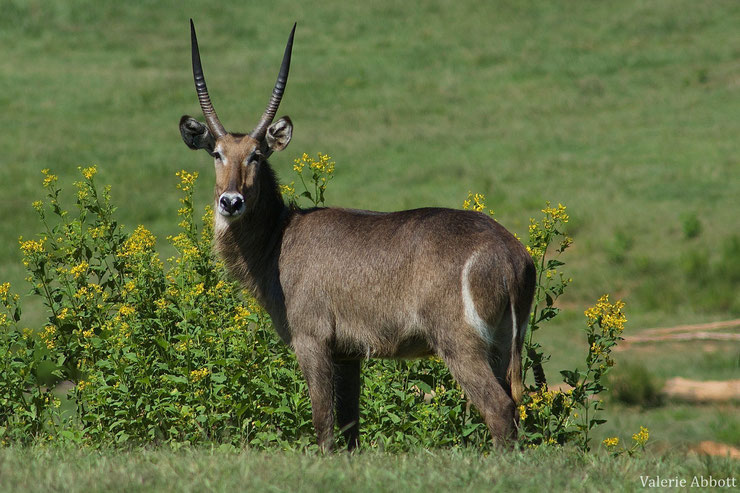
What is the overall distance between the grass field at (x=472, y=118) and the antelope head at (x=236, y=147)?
6033 millimetres

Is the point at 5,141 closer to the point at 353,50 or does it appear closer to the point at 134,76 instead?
the point at 134,76

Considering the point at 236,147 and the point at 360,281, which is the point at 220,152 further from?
the point at 360,281

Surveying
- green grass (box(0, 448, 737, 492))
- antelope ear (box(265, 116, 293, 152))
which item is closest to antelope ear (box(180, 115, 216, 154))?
antelope ear (box(265, 116, 293, 152))

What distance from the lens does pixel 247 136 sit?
7543 mm

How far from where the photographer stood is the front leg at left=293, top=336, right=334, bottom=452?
6957 mm

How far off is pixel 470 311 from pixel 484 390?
50 cm

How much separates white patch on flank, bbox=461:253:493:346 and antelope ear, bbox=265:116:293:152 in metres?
1.94

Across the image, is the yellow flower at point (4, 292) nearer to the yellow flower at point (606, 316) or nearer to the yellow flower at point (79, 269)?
the yellow flower at point (79, 269)

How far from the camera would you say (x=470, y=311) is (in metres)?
6.52

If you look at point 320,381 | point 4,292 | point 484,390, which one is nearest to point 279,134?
point 320,381

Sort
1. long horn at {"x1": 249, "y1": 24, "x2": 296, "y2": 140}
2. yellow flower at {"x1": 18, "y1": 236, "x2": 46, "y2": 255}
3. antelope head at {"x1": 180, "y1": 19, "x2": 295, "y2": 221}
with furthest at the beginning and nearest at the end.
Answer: yellow flower at {"x1": 18, "y1": 236, "x2": 46, "y2": 255} < long horn at {"x1": 249, "y1": 24, "x2": 296, "y2": 140} < antelope head at {"x1": 180, "y1": 19, "x2": 295, "y2": 221}

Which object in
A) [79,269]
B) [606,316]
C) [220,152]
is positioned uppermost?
[220,152]

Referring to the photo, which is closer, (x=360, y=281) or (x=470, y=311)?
(x=470, y=311)

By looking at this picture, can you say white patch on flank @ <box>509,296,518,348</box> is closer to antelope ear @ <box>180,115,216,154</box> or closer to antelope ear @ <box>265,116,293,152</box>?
antelope ear @ <box>265,116,293,152</box>
